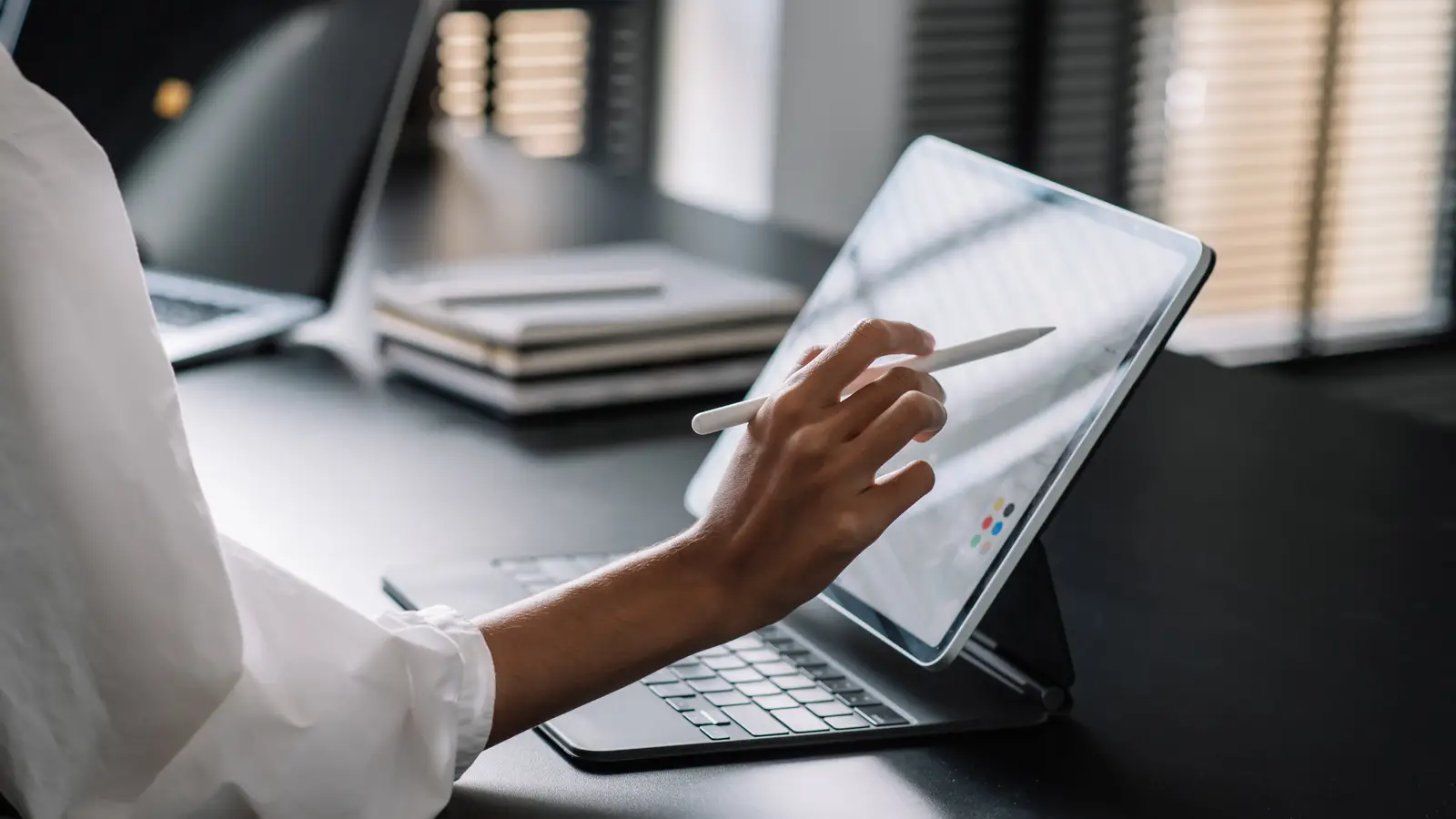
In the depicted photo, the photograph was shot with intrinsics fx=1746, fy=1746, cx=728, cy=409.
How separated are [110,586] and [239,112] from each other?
1.01 metres

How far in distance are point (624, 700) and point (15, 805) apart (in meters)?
0.27

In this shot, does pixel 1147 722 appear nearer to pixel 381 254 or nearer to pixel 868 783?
pixel 868 783

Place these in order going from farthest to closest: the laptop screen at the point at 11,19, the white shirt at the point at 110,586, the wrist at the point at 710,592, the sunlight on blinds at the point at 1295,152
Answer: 1. the sunlight on blinds at the point at 1295,152
2. the laptop screen at the point at 11,19
3. the wrist at the point at 710,592
4. the white shirt at the point at 110,586

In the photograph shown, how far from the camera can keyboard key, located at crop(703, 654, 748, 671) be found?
86 cm

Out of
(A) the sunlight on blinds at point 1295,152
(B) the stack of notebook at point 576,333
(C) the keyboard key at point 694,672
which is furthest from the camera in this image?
(A) the sunlight on blinds at point 1295,152

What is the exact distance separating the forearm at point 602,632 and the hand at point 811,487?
13mm

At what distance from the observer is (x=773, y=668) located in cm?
87

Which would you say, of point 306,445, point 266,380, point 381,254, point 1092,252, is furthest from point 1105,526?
point 381,254

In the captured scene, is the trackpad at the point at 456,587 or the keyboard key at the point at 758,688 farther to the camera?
the trackpad at the point at 456,587

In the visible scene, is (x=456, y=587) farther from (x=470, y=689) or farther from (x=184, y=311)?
(x=184, y=311)

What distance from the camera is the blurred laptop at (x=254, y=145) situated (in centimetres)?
149

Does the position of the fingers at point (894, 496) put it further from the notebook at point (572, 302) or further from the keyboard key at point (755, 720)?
the notebook at point (572, 302)

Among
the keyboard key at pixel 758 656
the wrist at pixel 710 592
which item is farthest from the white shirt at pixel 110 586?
the keyboard key at pixel 758 656

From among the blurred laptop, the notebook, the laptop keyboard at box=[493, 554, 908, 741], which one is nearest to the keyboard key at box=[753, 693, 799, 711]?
Answer: the laptop keyboard at box=[493, 554, 908, 741]
